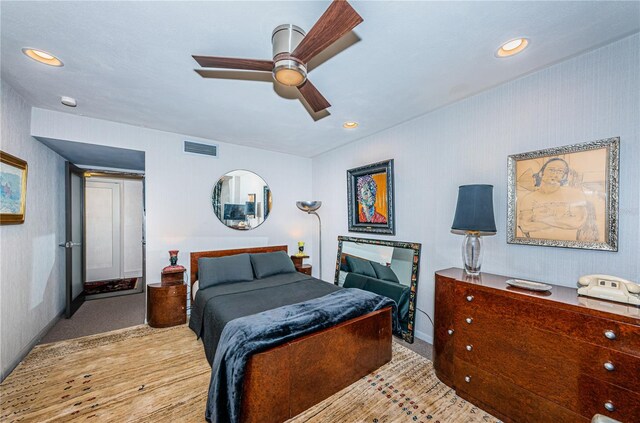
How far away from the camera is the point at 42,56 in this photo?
1.84 m

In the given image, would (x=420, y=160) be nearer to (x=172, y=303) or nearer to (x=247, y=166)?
(x=247, y=166)

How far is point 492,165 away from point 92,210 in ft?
23.1

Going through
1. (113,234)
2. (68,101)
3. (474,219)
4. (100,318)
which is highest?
(68,101)

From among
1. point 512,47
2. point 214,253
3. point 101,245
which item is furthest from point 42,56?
point 101,245

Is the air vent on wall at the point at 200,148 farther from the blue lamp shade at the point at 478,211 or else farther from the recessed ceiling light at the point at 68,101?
the blue lamp shade at the point at 478,211

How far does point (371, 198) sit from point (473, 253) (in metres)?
1.61

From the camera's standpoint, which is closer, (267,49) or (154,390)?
(267,49)

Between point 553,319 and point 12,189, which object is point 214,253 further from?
point 553,319

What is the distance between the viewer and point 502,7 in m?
1.38

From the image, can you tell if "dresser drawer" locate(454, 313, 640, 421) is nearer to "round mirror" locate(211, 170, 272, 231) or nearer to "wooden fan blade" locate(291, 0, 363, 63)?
"wooden fan blade" locate(291, 0, 363, 63)

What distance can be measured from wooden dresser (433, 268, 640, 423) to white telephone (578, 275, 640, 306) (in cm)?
4

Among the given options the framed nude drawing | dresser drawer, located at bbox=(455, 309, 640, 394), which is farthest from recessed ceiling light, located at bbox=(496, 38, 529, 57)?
dresser drawer, located at bbox=(455, 309, 640, 394)

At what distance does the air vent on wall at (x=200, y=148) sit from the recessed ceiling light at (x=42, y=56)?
1.71 meters

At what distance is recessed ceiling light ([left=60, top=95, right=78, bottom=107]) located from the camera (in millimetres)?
2499
